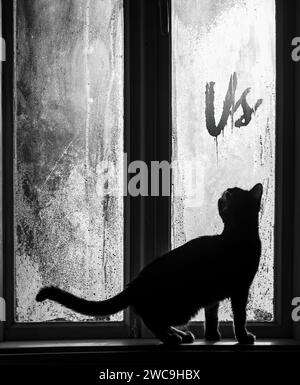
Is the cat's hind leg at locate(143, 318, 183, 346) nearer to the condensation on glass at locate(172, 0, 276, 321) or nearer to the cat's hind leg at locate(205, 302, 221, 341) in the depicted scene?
the cat's hind leg at locate(205, 302, 221, 341)

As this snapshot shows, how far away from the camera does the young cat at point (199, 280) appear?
5.33 ft

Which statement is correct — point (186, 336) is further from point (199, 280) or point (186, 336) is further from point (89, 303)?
point (89, 303)

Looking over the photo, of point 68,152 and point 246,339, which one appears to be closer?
point 246,339

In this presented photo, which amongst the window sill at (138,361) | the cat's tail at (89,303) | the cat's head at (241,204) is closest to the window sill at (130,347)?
the window sill at (138,361)

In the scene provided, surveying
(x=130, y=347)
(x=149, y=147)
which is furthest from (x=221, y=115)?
(x=130, y=347)

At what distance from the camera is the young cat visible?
1625mm

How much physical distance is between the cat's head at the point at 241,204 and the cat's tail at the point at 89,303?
15.7 inches

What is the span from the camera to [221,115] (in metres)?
1.77

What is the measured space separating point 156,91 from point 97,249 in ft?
1.82

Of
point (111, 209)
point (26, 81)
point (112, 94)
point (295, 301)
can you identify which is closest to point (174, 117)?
point (112, 94)

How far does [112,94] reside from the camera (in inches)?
69.6

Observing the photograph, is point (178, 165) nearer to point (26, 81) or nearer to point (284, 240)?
point (284, 240)

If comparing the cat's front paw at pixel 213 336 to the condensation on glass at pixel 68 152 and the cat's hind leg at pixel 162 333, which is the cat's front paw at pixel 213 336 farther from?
the condensation on glass at pixel 68 152

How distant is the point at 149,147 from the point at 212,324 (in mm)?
603
